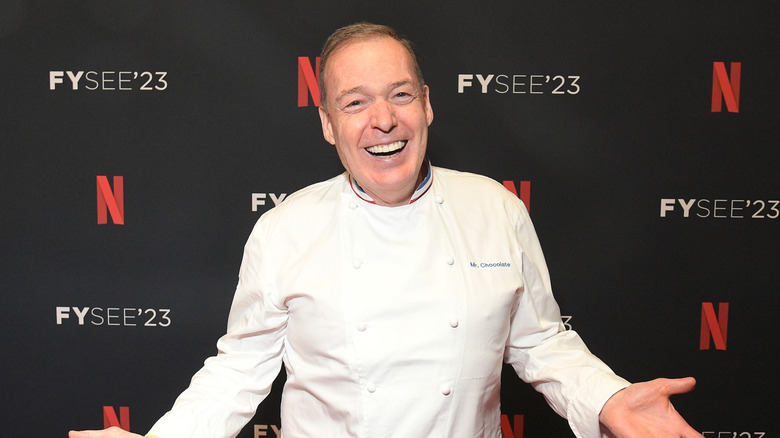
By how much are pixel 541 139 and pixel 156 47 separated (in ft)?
4.30

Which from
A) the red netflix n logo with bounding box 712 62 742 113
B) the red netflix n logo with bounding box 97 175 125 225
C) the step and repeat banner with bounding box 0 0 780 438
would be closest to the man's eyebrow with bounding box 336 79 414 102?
the step and repeat banner with bounding box 0 0 780 438

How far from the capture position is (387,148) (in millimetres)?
1186

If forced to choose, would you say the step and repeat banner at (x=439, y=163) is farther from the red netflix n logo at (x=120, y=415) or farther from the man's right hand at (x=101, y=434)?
the man's right hand at (x=101, y=434)

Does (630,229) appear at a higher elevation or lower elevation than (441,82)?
lower

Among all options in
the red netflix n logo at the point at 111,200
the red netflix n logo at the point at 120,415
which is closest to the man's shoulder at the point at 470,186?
the red netflix n logo at the point at 111,200

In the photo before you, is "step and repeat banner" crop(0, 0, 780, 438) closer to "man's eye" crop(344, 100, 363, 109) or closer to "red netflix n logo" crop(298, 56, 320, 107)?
"red netflix n logo" crop(298, 56, 320, 107)

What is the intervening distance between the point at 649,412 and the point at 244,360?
2.56 ft

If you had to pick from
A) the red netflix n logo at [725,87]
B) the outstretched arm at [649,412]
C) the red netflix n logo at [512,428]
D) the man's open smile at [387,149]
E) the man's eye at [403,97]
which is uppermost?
the red netflix n logo at [725,87]

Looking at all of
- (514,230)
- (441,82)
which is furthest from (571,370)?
(441,82)

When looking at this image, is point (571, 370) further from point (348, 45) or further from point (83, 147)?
point (83, 147)

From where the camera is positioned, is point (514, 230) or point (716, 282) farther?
point (716, 282)

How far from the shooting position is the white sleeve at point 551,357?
1100 mm

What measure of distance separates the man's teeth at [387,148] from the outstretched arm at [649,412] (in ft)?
1.98

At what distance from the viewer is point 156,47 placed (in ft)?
6.54
